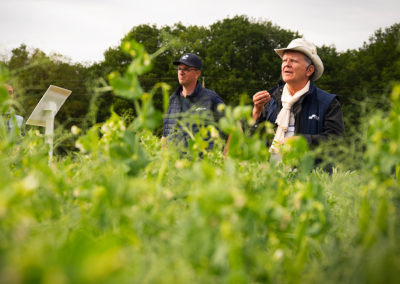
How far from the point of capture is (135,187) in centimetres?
83

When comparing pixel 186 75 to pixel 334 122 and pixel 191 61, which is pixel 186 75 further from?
pixel 334 122

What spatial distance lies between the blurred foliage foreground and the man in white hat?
1881mm

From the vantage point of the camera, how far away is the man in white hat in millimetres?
3096

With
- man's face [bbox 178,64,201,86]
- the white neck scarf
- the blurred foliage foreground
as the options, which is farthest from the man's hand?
the blurred foliage foreground

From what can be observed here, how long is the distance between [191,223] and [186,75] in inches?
157

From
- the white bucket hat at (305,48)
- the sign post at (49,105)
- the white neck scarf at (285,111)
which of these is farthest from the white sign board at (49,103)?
the white bucket hat at (305,48)

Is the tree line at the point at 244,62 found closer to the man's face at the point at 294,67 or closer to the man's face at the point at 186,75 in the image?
the man's face at the point at 186,75

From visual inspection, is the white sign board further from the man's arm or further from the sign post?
the man's arm

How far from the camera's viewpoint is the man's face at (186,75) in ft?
15.1

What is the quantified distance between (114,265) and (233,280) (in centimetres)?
26

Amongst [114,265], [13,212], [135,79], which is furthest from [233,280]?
[135,79]

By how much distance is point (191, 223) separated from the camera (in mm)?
718

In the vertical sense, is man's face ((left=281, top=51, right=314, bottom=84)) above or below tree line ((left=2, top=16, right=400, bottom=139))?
below

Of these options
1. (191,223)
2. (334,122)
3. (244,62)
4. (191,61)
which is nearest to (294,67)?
(334,122)
